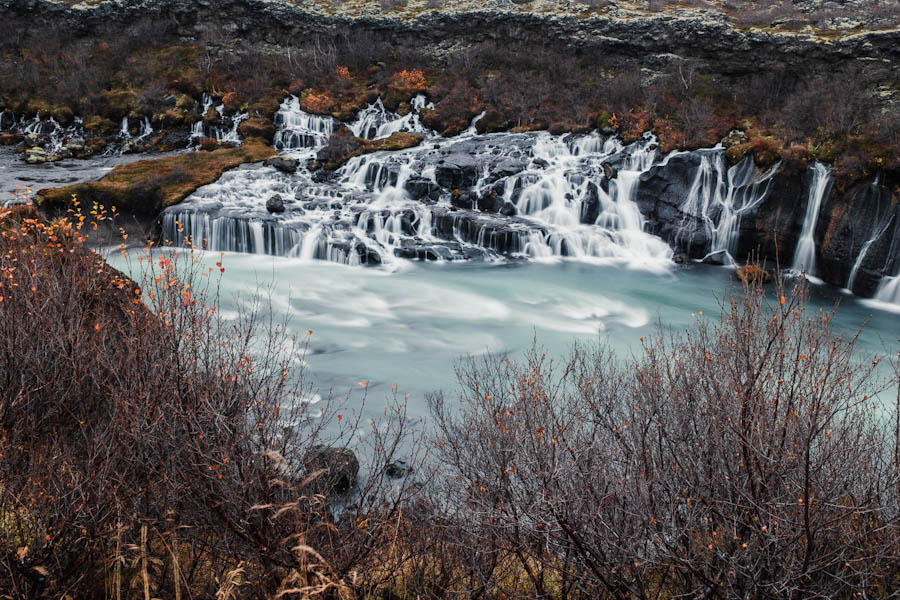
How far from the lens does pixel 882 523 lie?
609 centimetres

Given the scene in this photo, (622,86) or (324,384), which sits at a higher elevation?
(622,86)

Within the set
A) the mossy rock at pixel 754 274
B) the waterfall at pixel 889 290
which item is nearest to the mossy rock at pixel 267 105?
the mossy rock at pixel 754 274

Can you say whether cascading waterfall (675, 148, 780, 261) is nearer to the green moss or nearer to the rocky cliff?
the rocky cliff

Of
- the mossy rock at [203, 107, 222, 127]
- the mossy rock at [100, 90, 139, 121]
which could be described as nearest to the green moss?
the mossy rock at [203, 107, 222, 127]

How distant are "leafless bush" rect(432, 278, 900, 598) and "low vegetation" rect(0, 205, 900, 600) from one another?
0.03m

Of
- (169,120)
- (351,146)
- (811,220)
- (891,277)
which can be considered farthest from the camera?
(169,120)

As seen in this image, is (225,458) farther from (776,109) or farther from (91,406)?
(776,109)

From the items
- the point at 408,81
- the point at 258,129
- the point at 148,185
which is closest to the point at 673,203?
the point at 148,185

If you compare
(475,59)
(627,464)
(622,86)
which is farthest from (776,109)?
(627,464)

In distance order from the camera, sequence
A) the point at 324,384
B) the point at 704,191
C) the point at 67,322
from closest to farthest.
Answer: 1. the point at 67,322
2. the point at 324,384
3. the point at 704,191

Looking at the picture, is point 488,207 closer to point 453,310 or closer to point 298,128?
point 453,310

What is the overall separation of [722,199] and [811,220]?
379 centimetres

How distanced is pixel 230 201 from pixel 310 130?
13.6 meters

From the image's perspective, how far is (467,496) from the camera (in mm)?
6832
